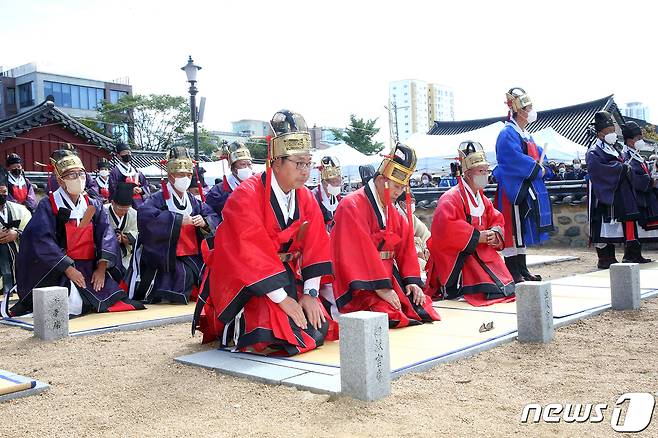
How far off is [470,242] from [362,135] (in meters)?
33.7

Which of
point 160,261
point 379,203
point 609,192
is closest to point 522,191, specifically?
point 609,192

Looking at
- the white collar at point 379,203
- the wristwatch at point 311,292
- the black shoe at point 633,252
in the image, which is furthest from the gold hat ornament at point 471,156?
the black shoe at point 633,252

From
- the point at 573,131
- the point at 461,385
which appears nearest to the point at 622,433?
the point at 461,385

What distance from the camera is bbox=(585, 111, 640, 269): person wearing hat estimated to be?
31.2 feet

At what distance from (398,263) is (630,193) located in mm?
5195

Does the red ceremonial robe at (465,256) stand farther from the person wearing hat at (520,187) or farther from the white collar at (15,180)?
the white collar at (15,180)

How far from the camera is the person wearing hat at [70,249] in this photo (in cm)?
690

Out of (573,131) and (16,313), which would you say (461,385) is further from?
(573,131)

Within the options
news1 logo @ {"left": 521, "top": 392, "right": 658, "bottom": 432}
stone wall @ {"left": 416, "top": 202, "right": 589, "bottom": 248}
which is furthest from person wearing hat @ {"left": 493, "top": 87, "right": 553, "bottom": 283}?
stone wall @ {"left": 416, "top": 202, "right": 589, "bottom": 248}

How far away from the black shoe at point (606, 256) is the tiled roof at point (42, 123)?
17.3 m

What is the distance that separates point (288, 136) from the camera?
498cm

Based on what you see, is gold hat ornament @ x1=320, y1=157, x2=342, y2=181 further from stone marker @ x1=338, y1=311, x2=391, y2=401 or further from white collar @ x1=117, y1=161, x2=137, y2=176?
stone marker @ x1=338, y1=311, x2=391, y2=401

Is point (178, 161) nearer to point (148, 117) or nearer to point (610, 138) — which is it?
point (610, 138)

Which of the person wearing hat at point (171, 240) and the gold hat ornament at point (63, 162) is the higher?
the gold hat ornament at point (63, 162)
